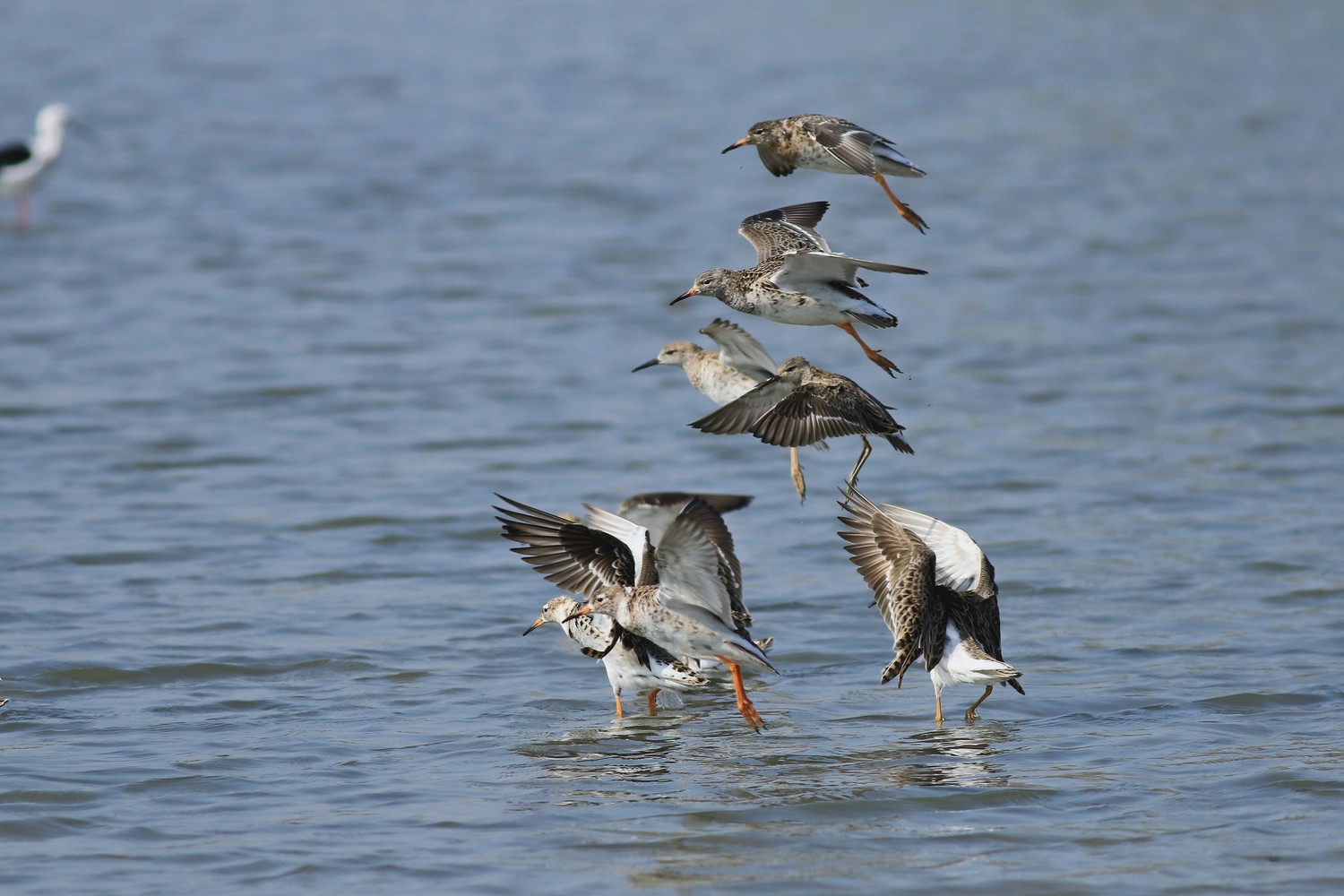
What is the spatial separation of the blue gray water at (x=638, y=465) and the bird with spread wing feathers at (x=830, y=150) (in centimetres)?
263

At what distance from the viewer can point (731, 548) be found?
30.0 feet

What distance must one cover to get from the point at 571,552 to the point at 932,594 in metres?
1.77

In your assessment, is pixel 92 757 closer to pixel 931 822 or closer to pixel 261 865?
pixel 261 865

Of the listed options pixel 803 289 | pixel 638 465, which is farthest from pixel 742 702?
pixel 638 465

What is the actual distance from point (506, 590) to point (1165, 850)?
5014 mm

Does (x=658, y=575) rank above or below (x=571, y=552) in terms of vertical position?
below

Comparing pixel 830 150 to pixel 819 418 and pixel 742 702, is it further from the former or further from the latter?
pixel 742 702

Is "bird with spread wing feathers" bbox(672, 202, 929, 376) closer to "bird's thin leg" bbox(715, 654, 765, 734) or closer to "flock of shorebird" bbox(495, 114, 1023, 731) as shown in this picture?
"flock of shorebird" bbox(495, 114, 1023, 731)

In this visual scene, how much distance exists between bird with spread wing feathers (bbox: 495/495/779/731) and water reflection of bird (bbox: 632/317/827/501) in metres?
0.90

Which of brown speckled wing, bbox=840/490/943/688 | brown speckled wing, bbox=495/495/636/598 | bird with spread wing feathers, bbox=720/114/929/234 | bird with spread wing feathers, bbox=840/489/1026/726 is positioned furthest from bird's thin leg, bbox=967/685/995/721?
bird with spread wing feathers, bbox=720/114/929/234

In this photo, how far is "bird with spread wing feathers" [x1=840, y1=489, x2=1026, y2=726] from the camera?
788 centimetres

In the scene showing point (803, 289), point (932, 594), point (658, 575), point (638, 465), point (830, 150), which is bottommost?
point (932, 594)

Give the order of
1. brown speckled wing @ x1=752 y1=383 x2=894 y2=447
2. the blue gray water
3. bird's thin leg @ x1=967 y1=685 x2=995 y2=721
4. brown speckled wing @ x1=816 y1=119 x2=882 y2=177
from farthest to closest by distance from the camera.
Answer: bird's thin leg @ x1=967 y1=685 x2=995 y2=721 < brown speckled wing @ x1=752 y1=383 x2=894 y2=447 < brown speckled wing @ x1=816 y1=119 x2=882 y2=177 < the blue gray water

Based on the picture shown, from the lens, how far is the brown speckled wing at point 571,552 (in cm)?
829
